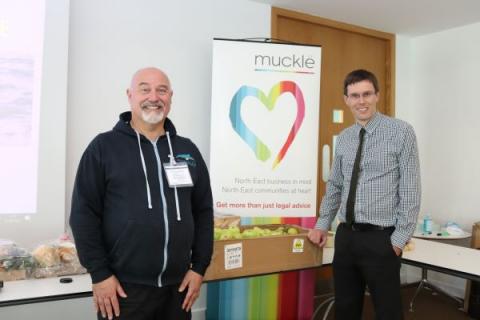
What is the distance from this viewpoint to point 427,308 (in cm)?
364

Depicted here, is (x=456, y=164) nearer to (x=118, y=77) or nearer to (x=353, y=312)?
(x=353, y=312)

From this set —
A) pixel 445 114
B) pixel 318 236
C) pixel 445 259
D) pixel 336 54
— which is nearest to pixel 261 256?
pixel 318 236

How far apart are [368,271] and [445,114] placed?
268 cm

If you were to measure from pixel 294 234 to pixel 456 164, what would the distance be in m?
2.44

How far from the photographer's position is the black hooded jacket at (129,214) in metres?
1.46

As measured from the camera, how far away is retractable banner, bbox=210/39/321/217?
3.00m

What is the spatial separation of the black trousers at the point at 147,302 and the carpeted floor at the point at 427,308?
6.70ft

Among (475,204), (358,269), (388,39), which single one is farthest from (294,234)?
(388,39)

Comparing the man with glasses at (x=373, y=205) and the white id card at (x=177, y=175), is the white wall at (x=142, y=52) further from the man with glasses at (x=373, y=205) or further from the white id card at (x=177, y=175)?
the white id card at (x=177, y=175)

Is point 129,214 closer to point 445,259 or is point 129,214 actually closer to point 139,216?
point 139,216

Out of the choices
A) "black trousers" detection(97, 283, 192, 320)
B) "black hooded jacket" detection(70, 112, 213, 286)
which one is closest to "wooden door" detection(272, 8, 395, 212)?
"black hooded jacket" detection(70, 112, 213, 286)

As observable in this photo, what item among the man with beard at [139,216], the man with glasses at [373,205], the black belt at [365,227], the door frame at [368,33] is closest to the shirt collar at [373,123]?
the man with glasses at [373,205]

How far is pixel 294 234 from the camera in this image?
2395mm

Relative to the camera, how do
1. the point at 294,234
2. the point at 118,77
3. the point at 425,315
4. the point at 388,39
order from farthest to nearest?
the point at 388,39
the point at 425,315
the point at 118,77
the point at 294,234
